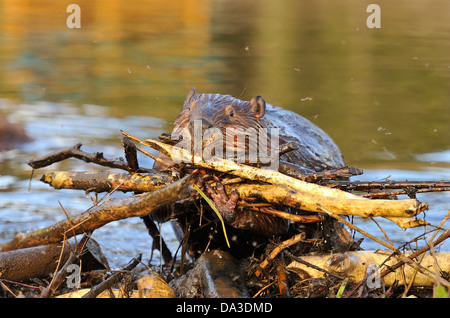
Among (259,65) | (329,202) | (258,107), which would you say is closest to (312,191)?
(329,202)

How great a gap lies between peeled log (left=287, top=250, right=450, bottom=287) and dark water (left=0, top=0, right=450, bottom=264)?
1436mm

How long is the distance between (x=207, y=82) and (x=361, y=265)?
26.3 ft

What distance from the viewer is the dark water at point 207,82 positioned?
7.11 m

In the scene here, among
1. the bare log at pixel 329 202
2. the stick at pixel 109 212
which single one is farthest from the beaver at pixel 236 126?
the stick at pixel 109 212

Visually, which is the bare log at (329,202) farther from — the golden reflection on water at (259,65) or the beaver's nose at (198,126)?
the golden reflection on water at (259,65)

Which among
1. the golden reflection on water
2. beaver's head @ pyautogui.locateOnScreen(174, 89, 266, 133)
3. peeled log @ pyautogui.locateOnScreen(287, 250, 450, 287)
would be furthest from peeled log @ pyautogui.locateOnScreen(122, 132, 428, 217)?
the golden reflection on water

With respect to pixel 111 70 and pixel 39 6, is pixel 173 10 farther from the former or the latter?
pixel 111 70

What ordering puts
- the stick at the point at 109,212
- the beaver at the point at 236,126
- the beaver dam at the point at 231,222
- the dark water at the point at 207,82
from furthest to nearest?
the dark water at the point at 207,82
the beaver at the point at 236,126
the beaver dam at the point at 231,222
the stick at the point at 109,212

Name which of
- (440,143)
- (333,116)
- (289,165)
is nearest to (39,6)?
(333,116)

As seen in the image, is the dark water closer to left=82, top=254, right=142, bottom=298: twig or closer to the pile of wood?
the pile of wood

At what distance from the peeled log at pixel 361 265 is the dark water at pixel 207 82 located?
1436 mm

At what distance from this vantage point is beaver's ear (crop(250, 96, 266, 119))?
3.97 metres

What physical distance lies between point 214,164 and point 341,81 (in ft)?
31.9

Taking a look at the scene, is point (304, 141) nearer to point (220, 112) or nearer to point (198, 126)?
point (220, 112)
